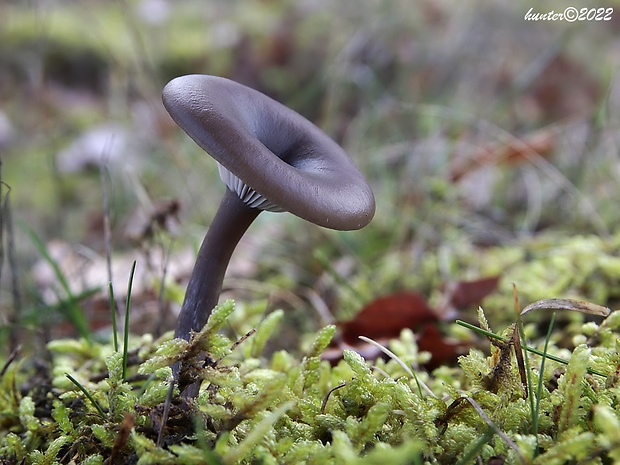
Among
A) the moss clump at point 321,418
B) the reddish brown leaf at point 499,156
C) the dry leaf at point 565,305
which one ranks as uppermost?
the reddish brown leaf at point 499,156

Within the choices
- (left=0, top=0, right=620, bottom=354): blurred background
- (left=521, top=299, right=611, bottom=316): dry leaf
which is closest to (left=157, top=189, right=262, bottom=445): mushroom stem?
(left=0, top=0, right=620, bottom=354): blurred background

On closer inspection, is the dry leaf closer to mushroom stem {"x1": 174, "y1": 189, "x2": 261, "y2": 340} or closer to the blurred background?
mushroom stem {"x1": 174, "y1": 189, "x2": 261, "y2": 340}

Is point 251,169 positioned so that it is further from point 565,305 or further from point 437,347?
point 437,347

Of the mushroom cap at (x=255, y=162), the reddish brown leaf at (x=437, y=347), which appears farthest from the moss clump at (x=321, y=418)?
the reddish brown leaf at (x=437, y=347)

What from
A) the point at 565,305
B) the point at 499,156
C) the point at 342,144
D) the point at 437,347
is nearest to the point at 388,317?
the point at 437,347

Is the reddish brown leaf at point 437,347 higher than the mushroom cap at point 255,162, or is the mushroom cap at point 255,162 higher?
the mushroom cap at point 255,162

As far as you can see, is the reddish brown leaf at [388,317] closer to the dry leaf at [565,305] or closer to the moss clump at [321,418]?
the moss clump at [321,418]
